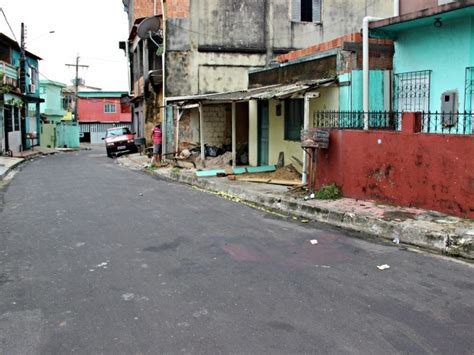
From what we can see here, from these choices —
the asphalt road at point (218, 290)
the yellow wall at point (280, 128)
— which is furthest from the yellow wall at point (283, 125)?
the asphalt road at point (218, 290)

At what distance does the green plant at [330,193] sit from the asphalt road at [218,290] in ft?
4.92

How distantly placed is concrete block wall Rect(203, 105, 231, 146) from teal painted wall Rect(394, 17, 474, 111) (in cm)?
1157

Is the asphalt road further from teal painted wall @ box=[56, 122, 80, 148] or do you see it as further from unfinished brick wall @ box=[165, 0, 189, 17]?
teal painted wall @ box=[56, 122, 80, 148]

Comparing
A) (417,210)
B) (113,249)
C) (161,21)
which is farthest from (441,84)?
(161,21)

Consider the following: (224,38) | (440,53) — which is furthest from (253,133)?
(440,53)

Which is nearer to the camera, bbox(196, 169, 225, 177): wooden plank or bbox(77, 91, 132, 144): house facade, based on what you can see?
bbox(196, 169, 225, 177): wooden plank

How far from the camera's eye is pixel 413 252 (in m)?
6.97

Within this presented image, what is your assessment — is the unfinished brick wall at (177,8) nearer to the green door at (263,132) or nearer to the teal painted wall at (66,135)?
the green door at (263,132)

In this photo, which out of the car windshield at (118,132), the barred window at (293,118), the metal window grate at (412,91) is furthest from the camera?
the car windshield at (118,132)

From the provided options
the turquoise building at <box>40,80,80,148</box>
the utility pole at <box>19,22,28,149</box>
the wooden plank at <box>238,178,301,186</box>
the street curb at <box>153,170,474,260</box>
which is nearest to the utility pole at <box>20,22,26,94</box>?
the utility pole at <box>19,22,28,149</box>

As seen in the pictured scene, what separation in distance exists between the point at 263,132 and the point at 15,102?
18.8m

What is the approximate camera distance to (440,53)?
1030cm

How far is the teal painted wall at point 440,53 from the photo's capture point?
31.9 feet

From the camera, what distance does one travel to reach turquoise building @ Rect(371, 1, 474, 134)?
31.5ft
